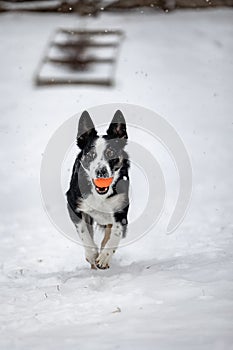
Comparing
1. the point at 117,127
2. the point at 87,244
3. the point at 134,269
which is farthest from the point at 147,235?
the point at 117,127

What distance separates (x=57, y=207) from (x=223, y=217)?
6.08 ft

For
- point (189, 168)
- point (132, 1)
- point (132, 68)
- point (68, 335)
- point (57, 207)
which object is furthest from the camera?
point (132, 1)

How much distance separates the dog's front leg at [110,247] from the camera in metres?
4.96

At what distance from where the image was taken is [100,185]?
4.73 metres

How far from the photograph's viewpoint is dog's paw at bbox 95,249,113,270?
4.95 m

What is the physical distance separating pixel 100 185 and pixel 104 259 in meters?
0.65

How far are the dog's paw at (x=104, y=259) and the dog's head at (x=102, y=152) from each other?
20.5 inches

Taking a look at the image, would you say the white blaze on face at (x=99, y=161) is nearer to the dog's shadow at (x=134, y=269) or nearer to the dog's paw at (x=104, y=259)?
the dog's paw at (x=104, y=259)

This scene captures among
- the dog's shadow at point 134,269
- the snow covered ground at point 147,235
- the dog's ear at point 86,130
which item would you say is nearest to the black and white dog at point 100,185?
the dog's ear at point 86,130

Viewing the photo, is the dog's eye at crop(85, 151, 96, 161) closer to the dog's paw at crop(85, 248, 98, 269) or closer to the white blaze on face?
the white blaze on face

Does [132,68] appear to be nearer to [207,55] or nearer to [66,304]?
[207,55]

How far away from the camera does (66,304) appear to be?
4.27 metres

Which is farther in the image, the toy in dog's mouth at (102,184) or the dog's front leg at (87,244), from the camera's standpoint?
the dog's front leg at (87,244)

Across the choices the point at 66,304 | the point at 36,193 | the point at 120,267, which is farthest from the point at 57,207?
the point at 66,304
